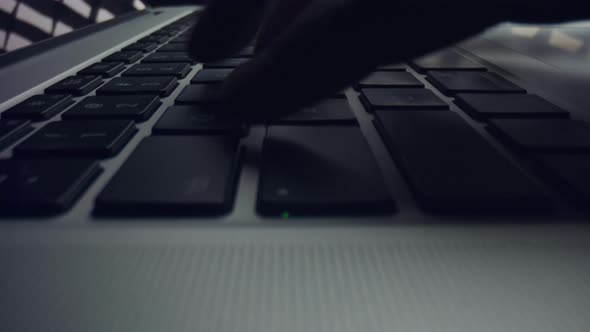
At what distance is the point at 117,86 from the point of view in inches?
18.0

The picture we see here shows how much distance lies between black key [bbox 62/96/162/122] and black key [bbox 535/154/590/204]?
1.21ft

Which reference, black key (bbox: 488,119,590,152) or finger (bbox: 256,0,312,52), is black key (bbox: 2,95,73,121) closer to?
finger (bbox: 256,0,312,52)

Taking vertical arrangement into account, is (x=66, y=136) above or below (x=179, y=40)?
below

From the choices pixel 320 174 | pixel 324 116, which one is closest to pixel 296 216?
pixel 320 174


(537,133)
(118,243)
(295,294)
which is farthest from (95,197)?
(537,133)

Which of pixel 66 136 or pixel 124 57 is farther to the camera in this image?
pixel 124 57

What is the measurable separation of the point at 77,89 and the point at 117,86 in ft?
0.15

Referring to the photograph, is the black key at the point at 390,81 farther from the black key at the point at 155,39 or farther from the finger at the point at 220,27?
the black key at the point at 155,39

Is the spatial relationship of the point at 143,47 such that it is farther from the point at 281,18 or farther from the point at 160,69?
the point at 281,18

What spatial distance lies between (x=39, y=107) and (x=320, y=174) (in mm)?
314

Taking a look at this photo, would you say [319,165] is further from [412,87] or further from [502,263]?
[412,87]

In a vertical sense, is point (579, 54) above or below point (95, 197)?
above

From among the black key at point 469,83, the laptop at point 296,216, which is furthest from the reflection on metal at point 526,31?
the laptop at point 296,216

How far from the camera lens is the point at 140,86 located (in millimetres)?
455
